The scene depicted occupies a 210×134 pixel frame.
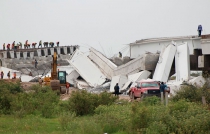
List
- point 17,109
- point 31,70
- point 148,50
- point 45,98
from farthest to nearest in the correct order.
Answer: point 31,70 → point 148,50 → point 45,98 → point 17,109

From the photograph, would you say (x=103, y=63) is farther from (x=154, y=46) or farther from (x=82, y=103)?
(x=82, y=103)

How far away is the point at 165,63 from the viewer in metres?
35.7

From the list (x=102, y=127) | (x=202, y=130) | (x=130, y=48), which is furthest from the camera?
(x=130, y=48)

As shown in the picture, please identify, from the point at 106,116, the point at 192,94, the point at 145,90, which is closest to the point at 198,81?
the point at 145,90

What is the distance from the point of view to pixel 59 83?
35562mm

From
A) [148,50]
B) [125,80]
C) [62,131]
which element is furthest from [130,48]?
[62,131]

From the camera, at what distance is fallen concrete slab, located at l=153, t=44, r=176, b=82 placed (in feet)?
114

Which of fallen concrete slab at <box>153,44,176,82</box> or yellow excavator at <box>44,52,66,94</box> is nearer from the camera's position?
yellow excavator at <box>44,52,66,94</box>

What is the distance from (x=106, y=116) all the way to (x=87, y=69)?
2719cm

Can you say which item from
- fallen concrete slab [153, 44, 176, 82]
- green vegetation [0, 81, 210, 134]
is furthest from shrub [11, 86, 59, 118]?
fallen concrete slab [153, 44, 176, 82]

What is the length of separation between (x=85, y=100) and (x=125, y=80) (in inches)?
641

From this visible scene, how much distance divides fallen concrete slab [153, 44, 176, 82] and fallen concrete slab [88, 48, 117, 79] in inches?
222

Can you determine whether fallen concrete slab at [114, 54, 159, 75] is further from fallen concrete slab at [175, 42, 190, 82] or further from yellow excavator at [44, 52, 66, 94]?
yellow excavator at [44, 52, 66, 94]

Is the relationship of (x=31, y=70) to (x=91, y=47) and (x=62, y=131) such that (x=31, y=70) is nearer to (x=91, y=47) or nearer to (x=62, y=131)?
(x=91, y=47)
